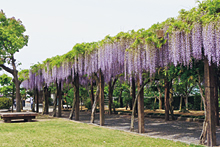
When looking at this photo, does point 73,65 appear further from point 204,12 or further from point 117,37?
point 204,12

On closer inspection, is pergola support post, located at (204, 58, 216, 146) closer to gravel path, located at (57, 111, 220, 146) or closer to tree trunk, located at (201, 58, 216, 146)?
tree trunk, located at (201, 58, 216, 146)

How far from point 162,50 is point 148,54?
0.48 m

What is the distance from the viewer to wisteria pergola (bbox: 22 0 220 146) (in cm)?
543

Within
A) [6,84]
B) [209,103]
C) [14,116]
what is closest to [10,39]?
[14,116]

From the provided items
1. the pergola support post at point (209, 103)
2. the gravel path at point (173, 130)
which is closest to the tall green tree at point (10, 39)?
the gravel path at point (173, 130)

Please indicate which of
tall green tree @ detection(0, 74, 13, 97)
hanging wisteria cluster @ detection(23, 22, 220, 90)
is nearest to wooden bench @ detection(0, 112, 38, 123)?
hanging wisteria cluster @ detection(23, 22, 220, 90)

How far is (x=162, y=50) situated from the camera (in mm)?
6801

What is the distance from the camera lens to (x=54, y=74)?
1294 cm

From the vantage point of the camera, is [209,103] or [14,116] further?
[14,116]

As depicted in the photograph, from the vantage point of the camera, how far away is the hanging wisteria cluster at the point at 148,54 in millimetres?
5361

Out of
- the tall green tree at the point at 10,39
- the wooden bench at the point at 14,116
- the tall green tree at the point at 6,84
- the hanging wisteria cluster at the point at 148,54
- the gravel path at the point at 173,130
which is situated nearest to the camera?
the hanging wisteria cluster at the point at 148,54

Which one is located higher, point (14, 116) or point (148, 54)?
point (148, 54)

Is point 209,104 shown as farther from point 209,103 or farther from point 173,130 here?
point 173,130

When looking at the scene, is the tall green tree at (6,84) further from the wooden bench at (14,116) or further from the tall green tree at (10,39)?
the wooden bench at (14,116)
